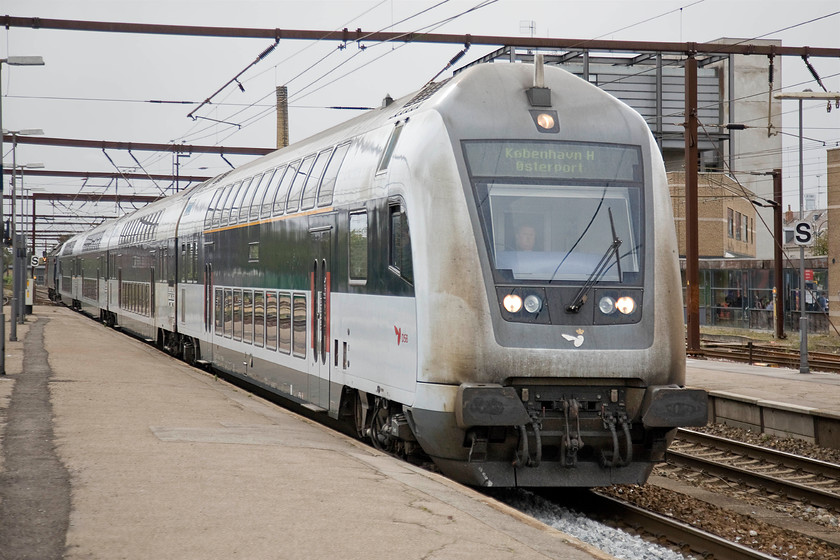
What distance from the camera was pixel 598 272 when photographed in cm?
931

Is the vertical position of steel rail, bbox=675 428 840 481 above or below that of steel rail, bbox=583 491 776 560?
below

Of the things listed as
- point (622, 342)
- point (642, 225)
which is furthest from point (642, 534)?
point (642, 225)

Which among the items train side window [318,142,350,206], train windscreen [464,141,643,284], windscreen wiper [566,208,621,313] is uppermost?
train side window [318,142,350,206]

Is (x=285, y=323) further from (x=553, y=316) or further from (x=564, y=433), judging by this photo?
(x=564, y=433)

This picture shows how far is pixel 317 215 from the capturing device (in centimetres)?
1239

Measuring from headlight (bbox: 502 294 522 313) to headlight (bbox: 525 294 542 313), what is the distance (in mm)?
64

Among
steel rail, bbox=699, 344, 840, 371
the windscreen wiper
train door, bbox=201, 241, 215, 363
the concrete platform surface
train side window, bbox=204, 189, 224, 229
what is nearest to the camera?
the windscreen wiper

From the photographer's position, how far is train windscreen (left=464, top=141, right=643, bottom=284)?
9.23 metres

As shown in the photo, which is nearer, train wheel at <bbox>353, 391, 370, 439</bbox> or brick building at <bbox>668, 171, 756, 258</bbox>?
train wheel at <bbox>353, 391, 370, 439</bbox>

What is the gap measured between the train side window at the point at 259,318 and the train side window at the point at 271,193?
3.88ft

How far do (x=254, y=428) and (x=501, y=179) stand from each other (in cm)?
442

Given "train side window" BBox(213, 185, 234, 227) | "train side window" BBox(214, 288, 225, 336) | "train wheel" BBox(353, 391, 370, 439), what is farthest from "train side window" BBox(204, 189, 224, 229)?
"train wheel" BBox(353, 391, 370, 439)

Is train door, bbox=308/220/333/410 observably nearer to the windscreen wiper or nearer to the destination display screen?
the destination display screen

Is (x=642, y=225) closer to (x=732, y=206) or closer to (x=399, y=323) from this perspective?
(x=399, y=323)
